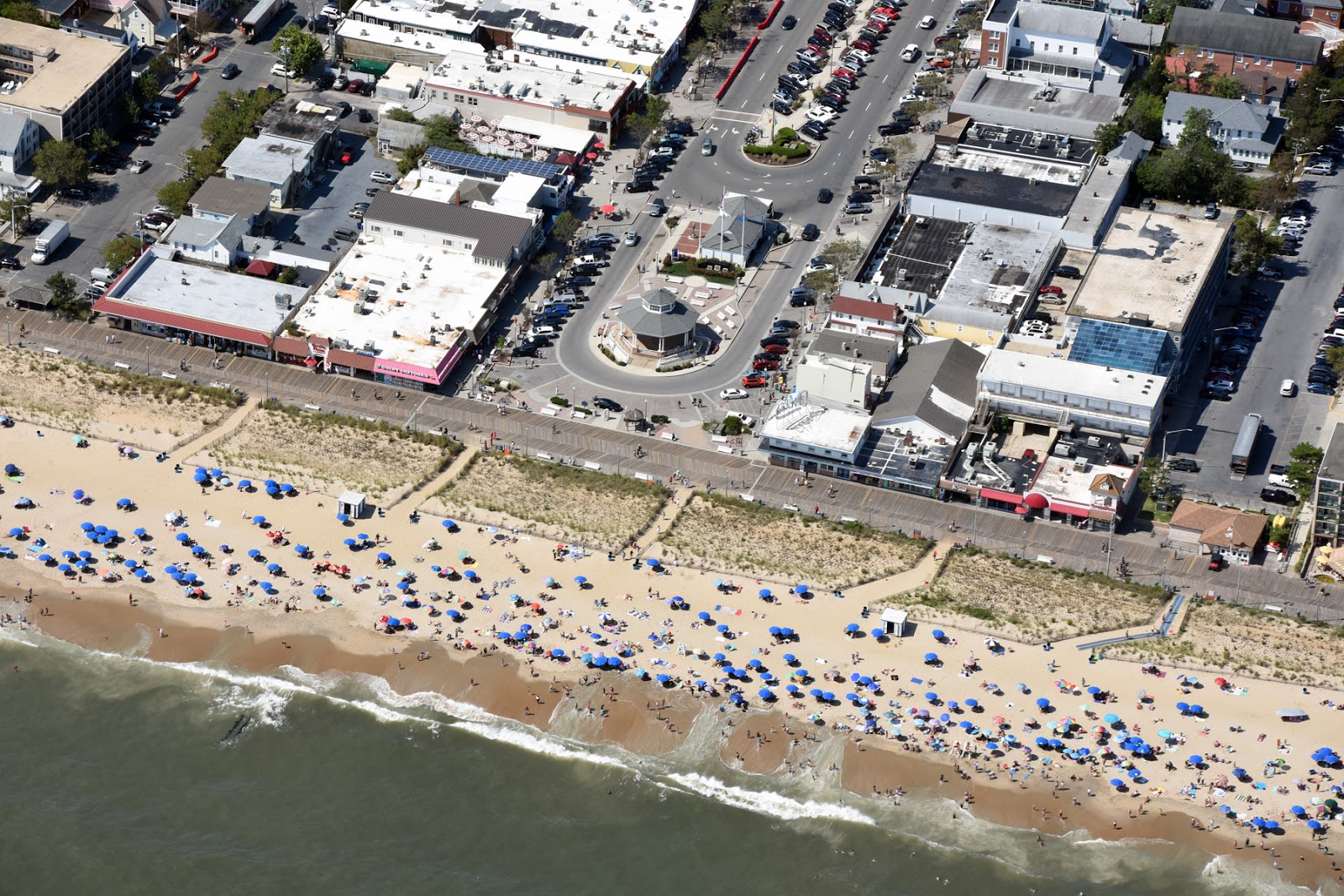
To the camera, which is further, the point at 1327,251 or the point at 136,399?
the point at 1327,251

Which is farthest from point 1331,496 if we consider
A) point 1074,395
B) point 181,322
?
point 181,322

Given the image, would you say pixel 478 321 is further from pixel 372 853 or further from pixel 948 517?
pixel 372 853

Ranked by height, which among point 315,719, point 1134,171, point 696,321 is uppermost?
point 1134,171

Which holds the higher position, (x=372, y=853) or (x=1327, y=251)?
(x=1327, y=251)

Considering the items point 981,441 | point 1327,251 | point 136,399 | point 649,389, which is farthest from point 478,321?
point 1327,251

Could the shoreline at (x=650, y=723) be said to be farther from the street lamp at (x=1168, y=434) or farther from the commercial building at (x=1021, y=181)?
the commercial building at (x=1021, y=181)
